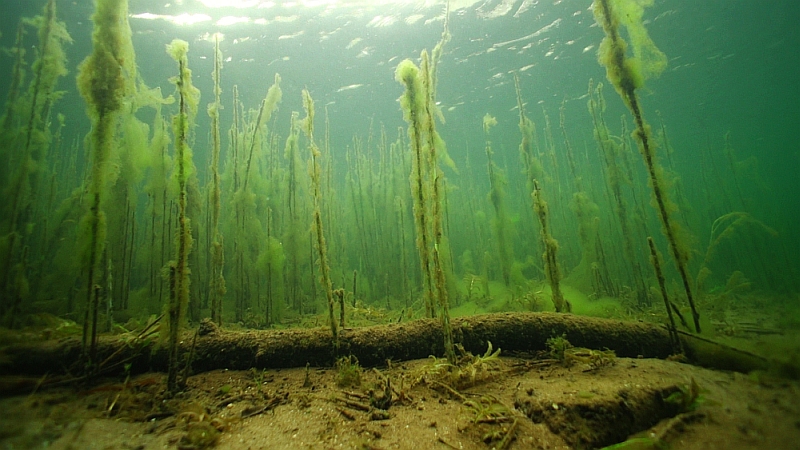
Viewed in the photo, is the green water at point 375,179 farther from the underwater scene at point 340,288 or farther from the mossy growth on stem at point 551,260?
the mossy growth on stem at point 551,260

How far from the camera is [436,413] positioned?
2.59 metres

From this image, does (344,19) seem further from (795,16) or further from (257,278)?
(795,16)

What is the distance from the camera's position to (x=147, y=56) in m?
15.0

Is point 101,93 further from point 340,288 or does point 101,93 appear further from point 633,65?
point 633,65

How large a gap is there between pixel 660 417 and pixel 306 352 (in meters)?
3.45

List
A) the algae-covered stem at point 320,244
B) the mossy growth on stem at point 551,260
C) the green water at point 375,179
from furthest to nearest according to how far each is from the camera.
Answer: the green water at point 375,179, the mossy growth on stem at point 551,260, the algae-covered stem at point 320,244

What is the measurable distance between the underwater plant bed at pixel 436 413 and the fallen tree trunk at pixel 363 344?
0.43 metres

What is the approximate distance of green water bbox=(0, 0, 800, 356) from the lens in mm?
6164

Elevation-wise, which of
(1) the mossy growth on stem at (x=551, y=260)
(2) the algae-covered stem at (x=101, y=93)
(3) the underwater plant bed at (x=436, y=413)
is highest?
(2) the algae-covered stem at (x=101, y=93)

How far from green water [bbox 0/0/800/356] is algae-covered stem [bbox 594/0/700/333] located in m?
0.45

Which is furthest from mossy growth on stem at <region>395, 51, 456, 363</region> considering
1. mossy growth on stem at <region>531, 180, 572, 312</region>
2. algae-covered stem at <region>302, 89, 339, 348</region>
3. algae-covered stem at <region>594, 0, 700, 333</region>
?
algae-covered stem at <region>594, 0, 700, 333</region>

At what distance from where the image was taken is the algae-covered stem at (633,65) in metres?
4.11

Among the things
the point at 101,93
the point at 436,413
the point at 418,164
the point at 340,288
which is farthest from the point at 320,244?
the point at 101,93

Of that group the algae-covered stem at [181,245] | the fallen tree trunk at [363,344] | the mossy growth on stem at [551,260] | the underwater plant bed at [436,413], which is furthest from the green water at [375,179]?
the mossy growth on stem at [551,260]
